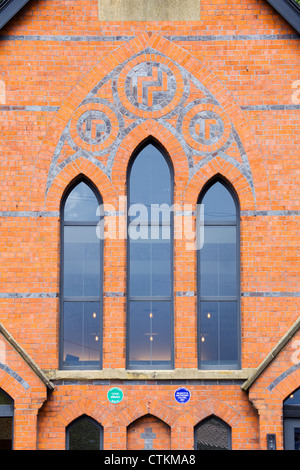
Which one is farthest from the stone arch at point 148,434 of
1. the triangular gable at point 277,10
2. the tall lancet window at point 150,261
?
the triangular gable at point 277,10

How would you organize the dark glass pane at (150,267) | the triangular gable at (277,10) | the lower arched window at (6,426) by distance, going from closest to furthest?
1. the lower arched window at (6,426)
2. the triangular gable at (277,10)
3. the dark glass pane at (150,267)

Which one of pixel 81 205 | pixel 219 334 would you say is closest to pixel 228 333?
pixel 219 334

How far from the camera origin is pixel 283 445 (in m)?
11.4

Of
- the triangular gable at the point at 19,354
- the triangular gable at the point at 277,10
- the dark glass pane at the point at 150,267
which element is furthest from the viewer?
the dark glass pane at the point at 150,267

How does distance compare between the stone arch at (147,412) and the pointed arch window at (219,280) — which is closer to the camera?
the stone arch at (147,412)

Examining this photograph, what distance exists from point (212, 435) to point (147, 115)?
17.2ft

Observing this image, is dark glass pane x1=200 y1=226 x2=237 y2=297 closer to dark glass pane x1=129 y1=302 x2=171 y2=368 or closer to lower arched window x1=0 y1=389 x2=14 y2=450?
dark glass pane x1=129 y1=302 x2=171 y2=368

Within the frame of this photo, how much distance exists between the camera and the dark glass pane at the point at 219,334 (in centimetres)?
1195

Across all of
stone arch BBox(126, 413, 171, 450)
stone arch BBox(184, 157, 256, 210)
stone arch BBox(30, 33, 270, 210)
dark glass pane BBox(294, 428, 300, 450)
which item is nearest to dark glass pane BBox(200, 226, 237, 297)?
stone arch BBox(184, 157, 256, 210)

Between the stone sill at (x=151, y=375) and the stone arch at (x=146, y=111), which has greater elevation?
the stone arch at (x=146, y=111)

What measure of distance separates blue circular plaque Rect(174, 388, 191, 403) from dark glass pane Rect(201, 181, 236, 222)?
2.76 meters

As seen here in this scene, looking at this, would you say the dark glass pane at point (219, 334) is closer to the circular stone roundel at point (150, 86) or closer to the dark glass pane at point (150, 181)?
the dark glass pane at point (150, 181)

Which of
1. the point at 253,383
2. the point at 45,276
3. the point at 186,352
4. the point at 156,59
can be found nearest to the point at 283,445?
the point at 253,383

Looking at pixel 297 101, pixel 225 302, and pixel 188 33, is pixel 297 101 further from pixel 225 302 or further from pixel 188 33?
pixel 225 302
